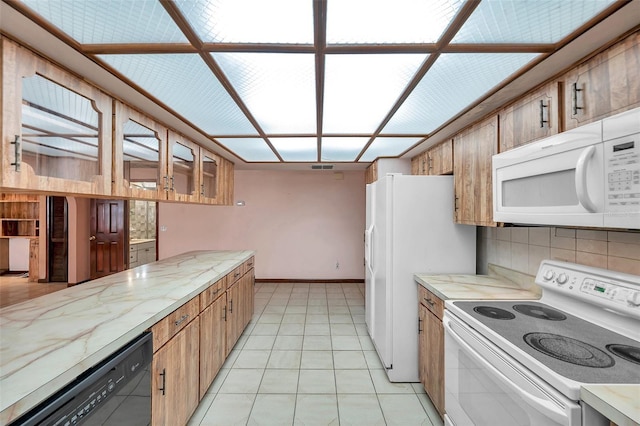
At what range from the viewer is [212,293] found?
214 centimetres

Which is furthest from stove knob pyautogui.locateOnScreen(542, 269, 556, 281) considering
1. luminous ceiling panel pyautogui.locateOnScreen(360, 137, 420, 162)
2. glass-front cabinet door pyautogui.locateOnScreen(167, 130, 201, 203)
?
glass-front cabinet door pyautogui.locateOnScreen(167, 130, 201, 203)

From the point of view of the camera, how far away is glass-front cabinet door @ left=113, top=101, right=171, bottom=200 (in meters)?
1.71

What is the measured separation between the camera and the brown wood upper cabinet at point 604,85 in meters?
1.05

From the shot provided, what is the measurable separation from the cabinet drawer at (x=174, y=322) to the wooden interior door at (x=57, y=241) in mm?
4855

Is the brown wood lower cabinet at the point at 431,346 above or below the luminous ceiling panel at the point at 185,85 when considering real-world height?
below

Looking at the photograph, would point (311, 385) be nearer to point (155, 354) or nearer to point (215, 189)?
point (155, 354)

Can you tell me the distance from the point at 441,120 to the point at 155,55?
194 centimetres

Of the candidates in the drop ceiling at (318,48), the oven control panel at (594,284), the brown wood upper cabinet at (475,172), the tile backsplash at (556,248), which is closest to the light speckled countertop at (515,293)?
the tile backsplash at (556,248)

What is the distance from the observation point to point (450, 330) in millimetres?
1542

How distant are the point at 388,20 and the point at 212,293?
210 centimetres

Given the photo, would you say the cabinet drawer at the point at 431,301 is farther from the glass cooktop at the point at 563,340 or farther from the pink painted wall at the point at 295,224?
the pink painted wall at the point at 295,224

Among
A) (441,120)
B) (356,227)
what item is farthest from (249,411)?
(356,227)

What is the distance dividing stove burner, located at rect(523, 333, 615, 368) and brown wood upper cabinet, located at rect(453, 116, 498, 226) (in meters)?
0.78

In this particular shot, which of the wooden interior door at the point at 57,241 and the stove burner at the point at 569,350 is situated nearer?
the stove burner at the point at 569,350
